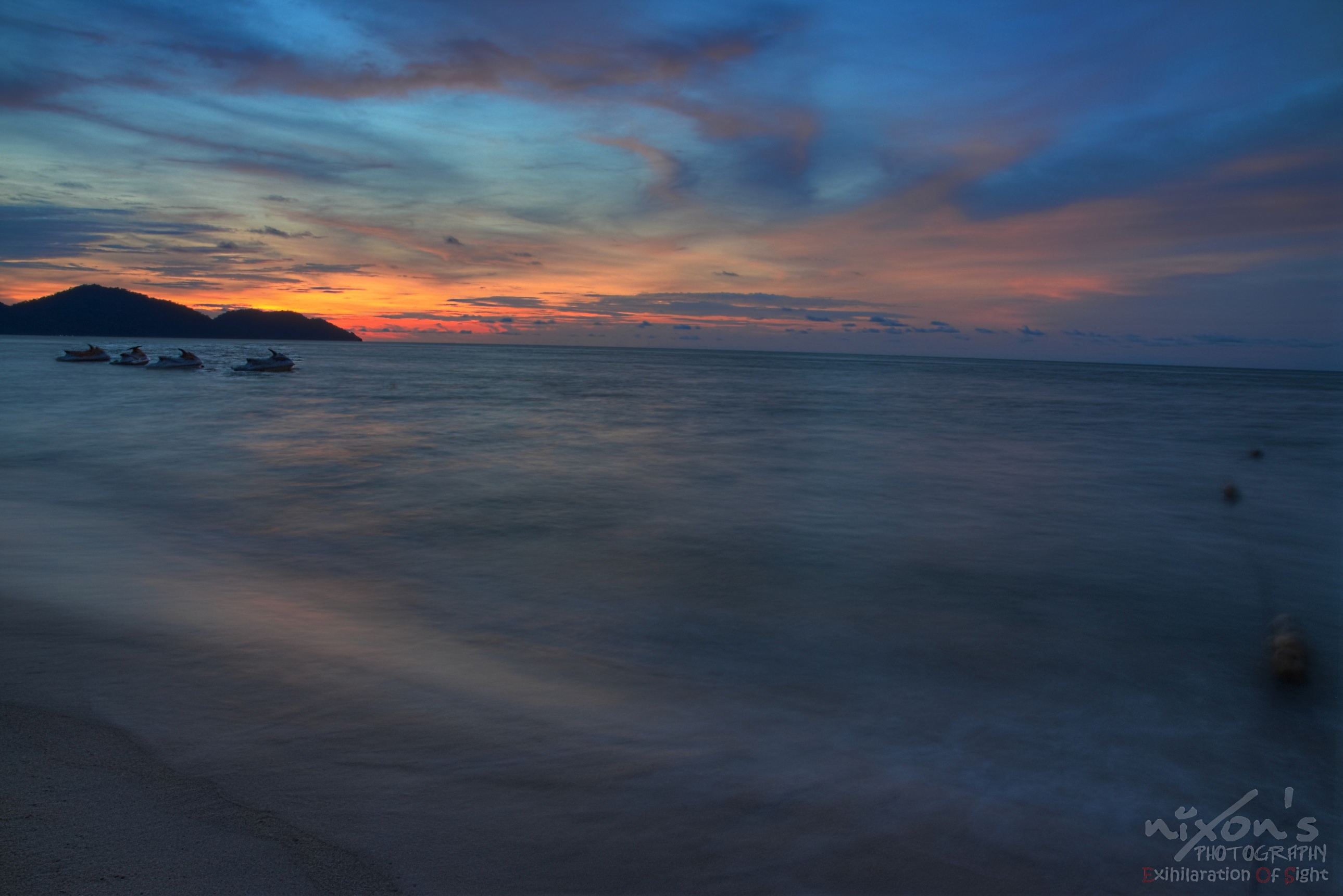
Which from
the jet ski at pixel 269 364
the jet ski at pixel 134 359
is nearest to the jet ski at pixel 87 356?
the jet ski at pixel 134 359

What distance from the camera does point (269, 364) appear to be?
182 ft

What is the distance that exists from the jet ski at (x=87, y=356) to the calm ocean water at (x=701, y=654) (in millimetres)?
A: 53905

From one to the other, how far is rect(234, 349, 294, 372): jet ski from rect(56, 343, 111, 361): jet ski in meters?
13.9

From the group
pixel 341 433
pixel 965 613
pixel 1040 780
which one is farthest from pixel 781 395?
pixel 1040 780

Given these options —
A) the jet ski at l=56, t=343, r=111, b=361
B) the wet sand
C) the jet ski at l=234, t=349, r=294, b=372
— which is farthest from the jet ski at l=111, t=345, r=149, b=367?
the wet sand

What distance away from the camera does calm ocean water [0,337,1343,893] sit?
3.79 m

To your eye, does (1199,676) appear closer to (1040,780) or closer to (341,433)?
(1040,780)

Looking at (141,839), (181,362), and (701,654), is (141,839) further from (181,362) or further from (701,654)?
(181,362)

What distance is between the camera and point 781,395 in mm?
52281

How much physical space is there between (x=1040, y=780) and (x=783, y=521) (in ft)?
25.9

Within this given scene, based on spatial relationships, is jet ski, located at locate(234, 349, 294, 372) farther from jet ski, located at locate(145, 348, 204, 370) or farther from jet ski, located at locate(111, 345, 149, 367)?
jet ski, located at locate(111, 345, 149, 367)

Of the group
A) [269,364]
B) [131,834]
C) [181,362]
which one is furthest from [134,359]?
[131,834]

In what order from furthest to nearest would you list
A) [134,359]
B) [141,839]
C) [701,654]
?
[134,359] < [701,654] < [141,839]

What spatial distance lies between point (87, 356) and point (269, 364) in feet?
65.4
